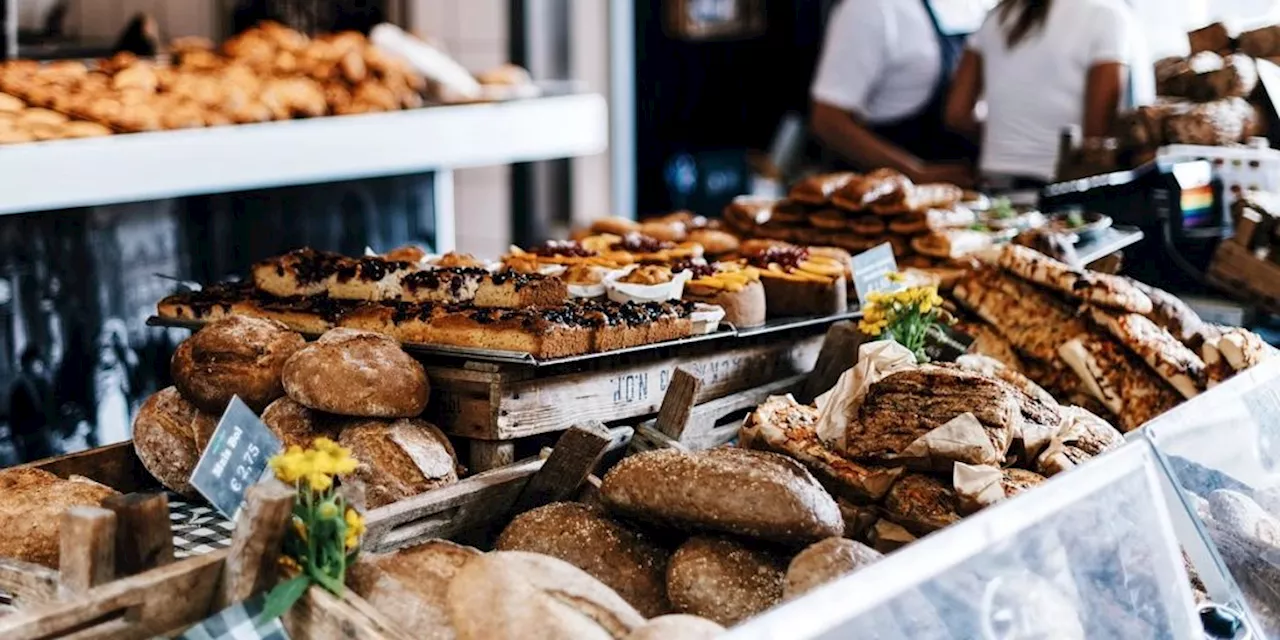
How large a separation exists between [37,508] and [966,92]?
4631 millimetres

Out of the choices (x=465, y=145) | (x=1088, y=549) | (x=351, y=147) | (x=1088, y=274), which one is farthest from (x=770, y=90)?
(x=1088, y=549)

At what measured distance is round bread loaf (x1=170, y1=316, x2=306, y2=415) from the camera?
97.9 inches

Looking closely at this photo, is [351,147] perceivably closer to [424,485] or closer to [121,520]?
[424,485]

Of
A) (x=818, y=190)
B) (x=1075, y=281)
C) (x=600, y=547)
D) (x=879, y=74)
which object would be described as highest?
(x=879, y=74)

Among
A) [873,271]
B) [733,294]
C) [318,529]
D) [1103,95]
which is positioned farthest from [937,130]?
[318,529]

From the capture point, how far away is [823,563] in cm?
169

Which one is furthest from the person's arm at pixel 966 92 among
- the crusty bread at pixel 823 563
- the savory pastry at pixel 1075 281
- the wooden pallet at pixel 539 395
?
the crusty bread at pixel 823 563

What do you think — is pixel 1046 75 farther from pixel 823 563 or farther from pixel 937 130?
pixel 823 563

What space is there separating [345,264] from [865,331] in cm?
110

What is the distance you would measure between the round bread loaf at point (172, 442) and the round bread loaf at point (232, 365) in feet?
0.12

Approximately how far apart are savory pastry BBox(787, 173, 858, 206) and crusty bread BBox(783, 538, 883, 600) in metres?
2.14

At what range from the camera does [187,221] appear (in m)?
5.22

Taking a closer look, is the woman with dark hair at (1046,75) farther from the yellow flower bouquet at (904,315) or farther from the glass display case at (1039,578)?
the glass display case at (1039,578)

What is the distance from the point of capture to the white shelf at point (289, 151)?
14.8ft
